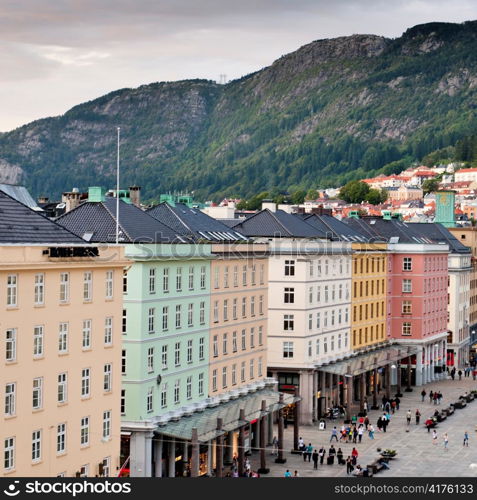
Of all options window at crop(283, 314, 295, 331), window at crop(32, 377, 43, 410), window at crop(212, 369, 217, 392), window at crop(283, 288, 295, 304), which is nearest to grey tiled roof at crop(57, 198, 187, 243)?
window at crop(212, 369, 217, 392)

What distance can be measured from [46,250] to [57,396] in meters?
7.14

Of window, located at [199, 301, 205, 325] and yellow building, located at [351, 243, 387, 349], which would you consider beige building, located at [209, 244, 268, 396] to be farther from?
yellow building, located at [351, 243, 387, 349]

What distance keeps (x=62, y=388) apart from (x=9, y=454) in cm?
515

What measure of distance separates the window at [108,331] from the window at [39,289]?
6.35m

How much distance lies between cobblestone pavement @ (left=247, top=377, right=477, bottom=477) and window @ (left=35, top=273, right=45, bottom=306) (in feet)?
106

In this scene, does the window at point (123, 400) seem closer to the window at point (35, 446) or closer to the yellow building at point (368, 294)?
the window at point (35, 446)

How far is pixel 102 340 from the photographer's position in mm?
61656

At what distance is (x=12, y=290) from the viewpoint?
54125 mm

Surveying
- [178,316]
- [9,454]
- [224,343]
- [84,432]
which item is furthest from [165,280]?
[9,454]

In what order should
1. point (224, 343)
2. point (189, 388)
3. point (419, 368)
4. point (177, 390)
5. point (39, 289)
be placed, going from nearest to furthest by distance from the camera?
point (39, 289)
point (177, 390)
point (189, 388)
point (224, 343)
point (419, 368)

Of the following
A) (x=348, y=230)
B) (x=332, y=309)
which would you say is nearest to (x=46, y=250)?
(x=332, y=309)

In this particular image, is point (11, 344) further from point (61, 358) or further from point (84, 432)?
point (84, 432)

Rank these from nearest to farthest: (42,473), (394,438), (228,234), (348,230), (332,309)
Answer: (42,473), (228,234), (394,438), (332,309), (348,230)

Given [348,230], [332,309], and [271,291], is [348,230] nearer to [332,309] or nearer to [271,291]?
[332,309]
